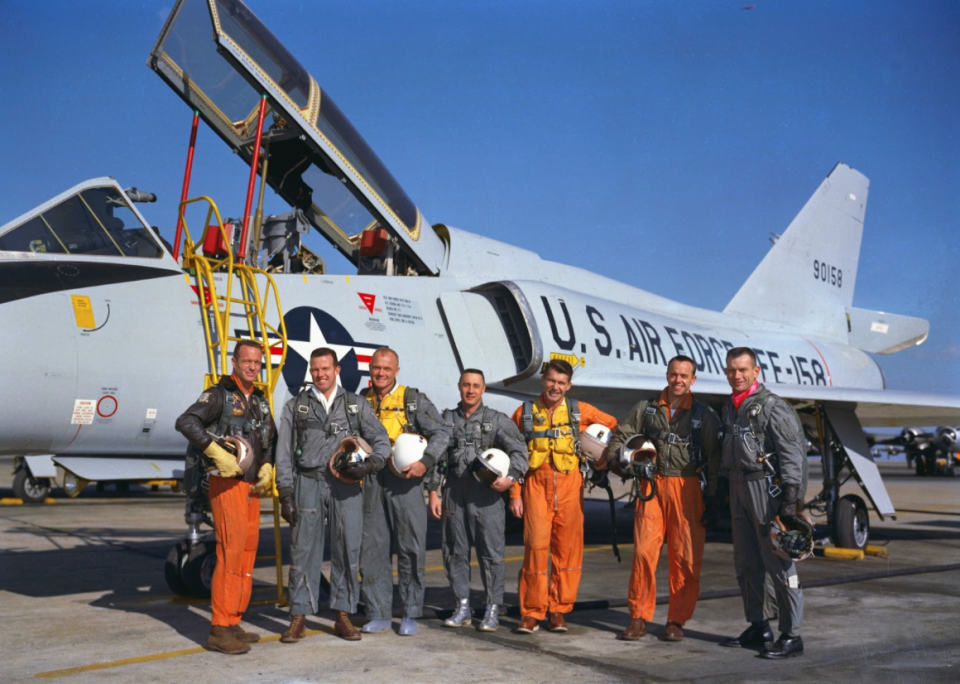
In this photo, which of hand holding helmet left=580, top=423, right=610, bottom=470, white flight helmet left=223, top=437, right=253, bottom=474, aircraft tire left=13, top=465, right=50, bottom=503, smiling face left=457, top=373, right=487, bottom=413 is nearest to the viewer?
white flight helmet left=223, top=437, right=253, bottom=474

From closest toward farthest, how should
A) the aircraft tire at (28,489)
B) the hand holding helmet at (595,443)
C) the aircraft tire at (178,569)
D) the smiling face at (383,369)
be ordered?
1. the hand holding helmet at (595,443)
2. the smiling face at (383,369)
3. the aircraft tire at (178,569)
4. the aircraft tire at (28,489)

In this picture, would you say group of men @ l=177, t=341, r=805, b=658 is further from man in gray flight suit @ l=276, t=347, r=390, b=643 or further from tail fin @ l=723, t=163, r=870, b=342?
tail fin @ l=723, t=163, r=870, b=342

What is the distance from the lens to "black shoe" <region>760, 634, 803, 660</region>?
4844mm

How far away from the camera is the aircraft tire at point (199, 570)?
254 inches

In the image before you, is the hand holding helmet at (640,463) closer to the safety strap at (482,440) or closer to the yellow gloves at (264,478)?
the safety strap at (482,440)

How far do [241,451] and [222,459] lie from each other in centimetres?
12

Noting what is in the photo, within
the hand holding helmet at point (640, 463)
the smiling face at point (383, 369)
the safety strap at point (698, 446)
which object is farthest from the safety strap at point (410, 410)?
the safety strap at point (698, 446)

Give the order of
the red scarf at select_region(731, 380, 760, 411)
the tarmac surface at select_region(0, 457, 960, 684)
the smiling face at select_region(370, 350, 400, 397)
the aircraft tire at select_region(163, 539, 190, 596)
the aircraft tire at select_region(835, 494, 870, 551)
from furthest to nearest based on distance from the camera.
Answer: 1. the aircraft tire at select_region(835, 494, 870, 551)
2. the aircraft tire at select_region(163, 539, 190, 596)
3. the smiling face at select_region(370, 350, 400, 397)
4. the red scarf at select_region(731, 380, 760, 411)
5. the tarmac surface at select_region(0, 457, 960, 684)

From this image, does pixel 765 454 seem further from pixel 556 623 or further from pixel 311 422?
pixel 311 422

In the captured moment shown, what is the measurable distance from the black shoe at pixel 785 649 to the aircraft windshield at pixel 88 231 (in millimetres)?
5101

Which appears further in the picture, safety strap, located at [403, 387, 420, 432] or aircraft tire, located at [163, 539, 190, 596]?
aircraft tire, located at [163, 539, 190, 596]

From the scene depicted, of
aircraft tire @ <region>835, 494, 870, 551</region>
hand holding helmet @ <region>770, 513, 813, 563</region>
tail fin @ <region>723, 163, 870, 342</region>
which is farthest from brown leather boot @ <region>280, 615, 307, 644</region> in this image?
tail fin @ <region>723, 163, 870, 342</region>

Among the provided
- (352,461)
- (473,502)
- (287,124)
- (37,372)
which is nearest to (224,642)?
(352,461)

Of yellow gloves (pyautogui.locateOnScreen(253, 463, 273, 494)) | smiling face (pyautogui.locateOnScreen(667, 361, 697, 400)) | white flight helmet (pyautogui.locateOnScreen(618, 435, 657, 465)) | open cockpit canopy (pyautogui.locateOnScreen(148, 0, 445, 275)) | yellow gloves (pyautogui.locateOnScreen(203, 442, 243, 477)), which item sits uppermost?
open cockpit canopy (pyautogui.locateOnScreen(148, 0, 445, 275))
